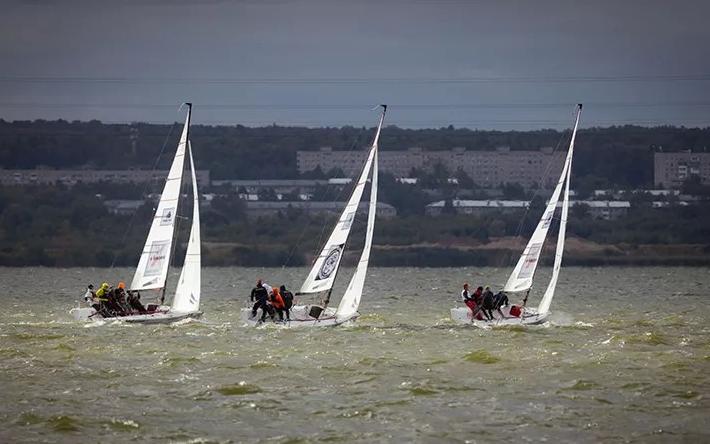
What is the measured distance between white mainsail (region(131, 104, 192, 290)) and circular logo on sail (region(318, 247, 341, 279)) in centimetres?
546

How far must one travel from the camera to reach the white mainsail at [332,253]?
1948 inches

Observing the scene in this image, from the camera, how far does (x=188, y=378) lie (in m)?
36.4

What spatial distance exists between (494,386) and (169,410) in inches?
293

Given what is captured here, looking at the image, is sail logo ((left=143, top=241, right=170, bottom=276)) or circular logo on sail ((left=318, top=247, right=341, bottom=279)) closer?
circular logo on sail ((left=318, top=247, right=341, bottom=279))

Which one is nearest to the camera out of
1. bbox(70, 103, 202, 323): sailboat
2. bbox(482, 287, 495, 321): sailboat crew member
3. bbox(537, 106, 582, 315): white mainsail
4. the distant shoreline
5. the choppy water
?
the choppy water

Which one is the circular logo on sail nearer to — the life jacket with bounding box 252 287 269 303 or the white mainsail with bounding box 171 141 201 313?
the life jacket with bounding box 252 287 269 303

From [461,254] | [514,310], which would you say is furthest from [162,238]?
[461,254]

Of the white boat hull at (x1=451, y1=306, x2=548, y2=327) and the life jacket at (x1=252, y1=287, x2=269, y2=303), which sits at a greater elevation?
the life jacket at (x1=252, y1=287, x2=269, y2=303)

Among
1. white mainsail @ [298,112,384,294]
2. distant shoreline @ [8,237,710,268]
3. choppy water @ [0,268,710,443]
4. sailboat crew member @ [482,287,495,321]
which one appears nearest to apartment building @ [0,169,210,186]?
distant shoreline @ [8,237,710,268]

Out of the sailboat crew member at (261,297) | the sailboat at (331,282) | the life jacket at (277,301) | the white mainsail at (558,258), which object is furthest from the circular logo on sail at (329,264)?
the white mainsail at (558,258)

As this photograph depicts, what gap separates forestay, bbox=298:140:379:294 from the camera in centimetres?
4947

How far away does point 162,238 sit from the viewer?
5284cm

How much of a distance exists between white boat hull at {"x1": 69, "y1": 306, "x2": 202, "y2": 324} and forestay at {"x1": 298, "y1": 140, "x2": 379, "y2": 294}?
4323 millimetres

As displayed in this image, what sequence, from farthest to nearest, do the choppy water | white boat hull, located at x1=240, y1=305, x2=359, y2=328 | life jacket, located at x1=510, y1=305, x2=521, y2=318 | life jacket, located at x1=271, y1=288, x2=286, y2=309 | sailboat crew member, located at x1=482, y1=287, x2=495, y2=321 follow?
life jacket, located at x1=510, y1=305, x2=521, y2=318 → sailboat crew member, located at x1=482, y1=287, x2=495, y2=321 → white boat hull, located at x1=240, y1=305, x2=359, y2=328 → life jacket, located at x1=271, y1=288, x2=286, y2=309 → the choppy water
